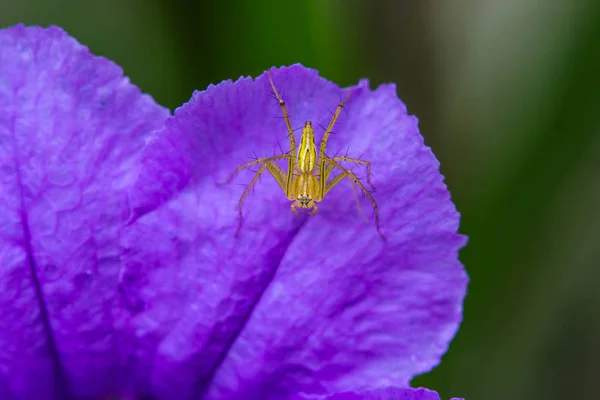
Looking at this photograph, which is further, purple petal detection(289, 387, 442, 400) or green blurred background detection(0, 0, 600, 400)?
green blurred background detection(0, 0, 600, 400)

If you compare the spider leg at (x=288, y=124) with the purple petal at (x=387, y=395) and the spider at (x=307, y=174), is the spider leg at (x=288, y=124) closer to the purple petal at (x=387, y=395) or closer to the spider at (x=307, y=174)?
the spider at (x=307, y=174)

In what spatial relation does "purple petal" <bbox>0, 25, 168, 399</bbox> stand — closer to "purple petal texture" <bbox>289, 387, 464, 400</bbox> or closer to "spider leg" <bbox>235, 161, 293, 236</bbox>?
"spider leg" <bbox>235, 161, 293, 236</bbox>

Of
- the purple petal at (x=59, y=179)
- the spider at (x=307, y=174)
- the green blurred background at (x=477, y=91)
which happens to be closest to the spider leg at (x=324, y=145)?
the spider at (x=307, y=174)

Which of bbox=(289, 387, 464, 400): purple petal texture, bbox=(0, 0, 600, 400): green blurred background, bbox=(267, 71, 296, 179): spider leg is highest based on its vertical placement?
bbox=(0, 0, 600, 400): green blurred background

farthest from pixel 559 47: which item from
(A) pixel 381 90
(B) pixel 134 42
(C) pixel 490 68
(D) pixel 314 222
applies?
(B) pixel 134 42

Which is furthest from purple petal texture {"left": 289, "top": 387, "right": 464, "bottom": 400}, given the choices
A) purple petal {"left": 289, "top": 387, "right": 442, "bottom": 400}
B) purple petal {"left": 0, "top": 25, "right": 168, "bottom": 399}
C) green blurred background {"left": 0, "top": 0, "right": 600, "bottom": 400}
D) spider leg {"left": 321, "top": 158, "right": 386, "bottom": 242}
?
green blurred background {"left": 0, "top": 0, "right": 600, "bottom": 400}

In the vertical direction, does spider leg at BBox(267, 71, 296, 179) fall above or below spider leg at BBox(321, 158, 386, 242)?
above
